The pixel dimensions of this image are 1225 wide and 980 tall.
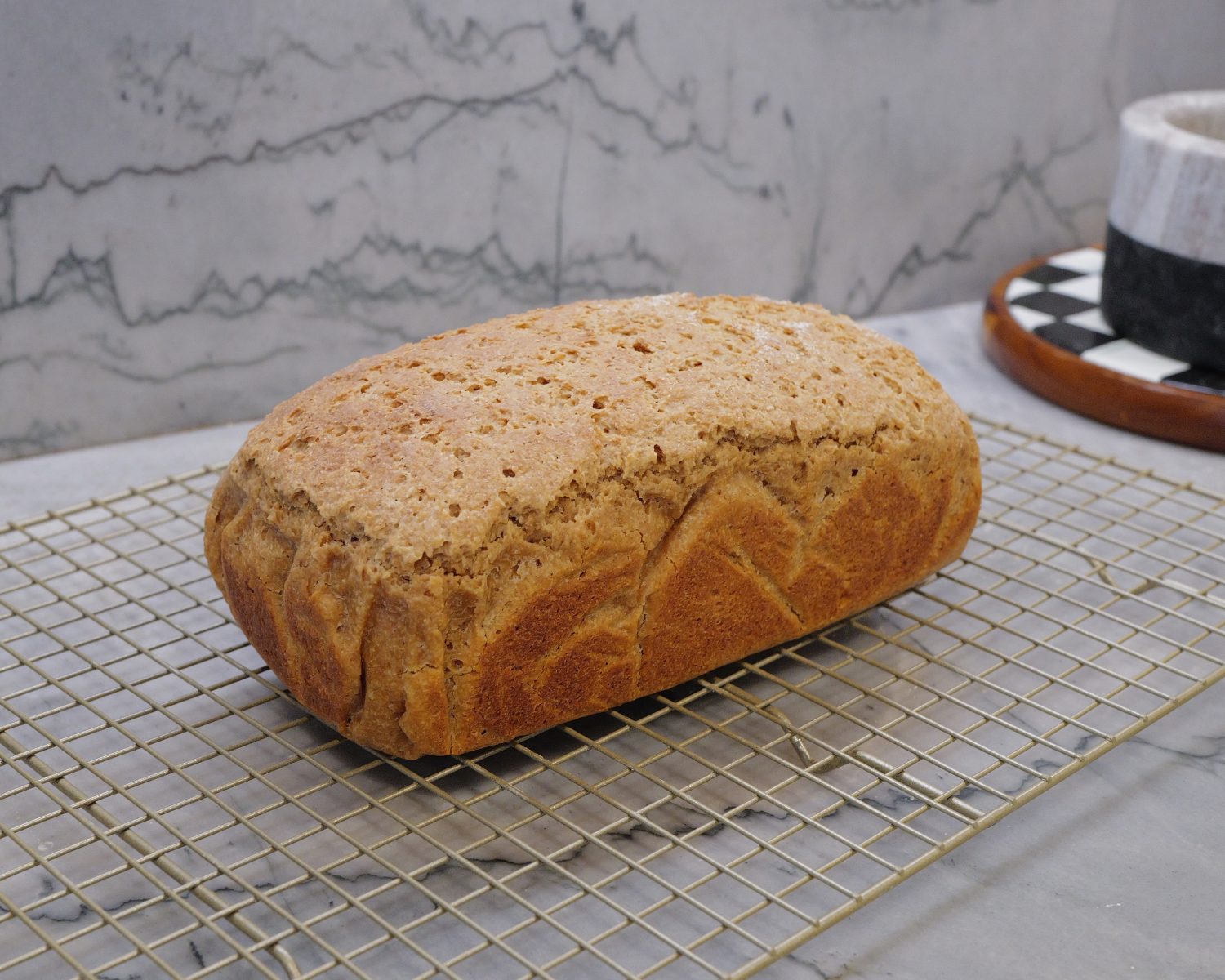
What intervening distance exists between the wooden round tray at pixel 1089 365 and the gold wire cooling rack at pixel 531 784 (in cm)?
39

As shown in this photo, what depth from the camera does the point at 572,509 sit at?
1041 millimetres

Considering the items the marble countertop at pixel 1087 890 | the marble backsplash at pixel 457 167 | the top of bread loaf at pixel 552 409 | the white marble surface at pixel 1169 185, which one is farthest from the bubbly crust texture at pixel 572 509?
the white marble surface at pixel 1169 185

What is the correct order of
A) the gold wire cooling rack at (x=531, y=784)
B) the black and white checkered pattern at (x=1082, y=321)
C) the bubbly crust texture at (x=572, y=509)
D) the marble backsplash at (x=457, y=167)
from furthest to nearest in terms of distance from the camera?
1. the black and white checkered pattern at (x=1082, y=321)
2. the marble backsplash at (x=457, y=167)
3. the bubbly crust texture at (x=572, y=509)
4. the gold wire cooling rack at (x=531, y=784)

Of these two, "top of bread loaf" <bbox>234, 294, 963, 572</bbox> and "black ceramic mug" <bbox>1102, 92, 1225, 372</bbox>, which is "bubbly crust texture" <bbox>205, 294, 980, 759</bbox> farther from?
"black ceramic mug" <bbox>1102, 92, 1225, 372</bbox>

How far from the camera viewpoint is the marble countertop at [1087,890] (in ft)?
2.97

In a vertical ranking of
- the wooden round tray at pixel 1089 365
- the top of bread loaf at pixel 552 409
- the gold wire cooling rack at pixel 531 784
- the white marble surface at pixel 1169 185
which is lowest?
the gold wire cooling rack at pixel 531 784

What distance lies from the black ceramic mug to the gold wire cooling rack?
484 mm

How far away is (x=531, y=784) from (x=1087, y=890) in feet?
1.40

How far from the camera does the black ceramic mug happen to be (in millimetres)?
1685

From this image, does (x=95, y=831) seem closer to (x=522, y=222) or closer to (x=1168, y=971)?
(x=1168, y=971)

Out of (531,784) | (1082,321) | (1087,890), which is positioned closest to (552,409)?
(531,784)

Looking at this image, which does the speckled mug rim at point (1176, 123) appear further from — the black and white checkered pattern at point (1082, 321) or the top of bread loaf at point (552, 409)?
the top of bread loaf at point (552, 409)

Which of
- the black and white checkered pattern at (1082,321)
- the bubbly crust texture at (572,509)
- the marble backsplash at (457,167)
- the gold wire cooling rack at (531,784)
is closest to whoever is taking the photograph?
the gold wire cooling rack at (531,784)

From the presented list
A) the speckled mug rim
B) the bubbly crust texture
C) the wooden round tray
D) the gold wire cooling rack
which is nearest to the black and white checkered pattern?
the wooden round tray
